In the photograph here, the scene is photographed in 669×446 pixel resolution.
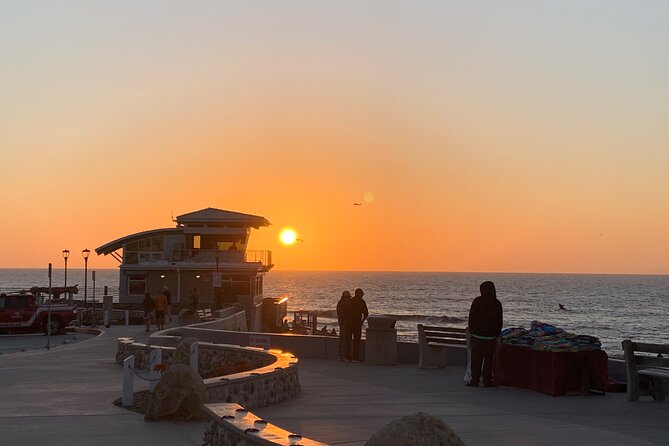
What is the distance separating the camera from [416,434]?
18.2ft

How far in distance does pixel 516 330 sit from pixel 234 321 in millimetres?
19792

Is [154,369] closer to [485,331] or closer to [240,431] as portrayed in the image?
[485,331]

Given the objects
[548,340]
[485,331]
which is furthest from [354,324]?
[548,340]

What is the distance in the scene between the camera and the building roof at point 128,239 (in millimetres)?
59250

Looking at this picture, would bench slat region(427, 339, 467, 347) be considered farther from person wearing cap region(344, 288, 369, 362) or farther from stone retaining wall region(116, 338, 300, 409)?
stone retaining wall region(116, 338, 300, 409)

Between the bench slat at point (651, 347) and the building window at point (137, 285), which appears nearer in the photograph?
the bench slat at point (651, 347)

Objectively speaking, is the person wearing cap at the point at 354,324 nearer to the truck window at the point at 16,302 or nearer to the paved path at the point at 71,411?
the paved path at the point at 71,411

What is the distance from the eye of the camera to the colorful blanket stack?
45.6 feet

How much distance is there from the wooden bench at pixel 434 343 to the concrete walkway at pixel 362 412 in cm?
34

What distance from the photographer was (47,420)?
38.5 feet

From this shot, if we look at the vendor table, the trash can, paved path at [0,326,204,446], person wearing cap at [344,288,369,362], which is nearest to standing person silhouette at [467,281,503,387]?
the vendor table

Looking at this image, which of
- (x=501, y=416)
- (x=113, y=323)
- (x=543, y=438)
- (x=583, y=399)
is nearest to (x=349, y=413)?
(x=501, y=416)

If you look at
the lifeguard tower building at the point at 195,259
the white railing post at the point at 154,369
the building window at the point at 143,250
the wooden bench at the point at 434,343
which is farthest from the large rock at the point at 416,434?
the building window at the point at 143,250

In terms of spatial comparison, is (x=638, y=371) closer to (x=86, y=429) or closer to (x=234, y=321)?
(x=86, y=429)
